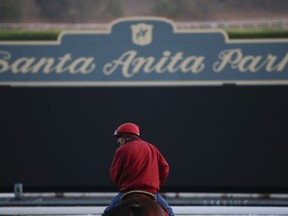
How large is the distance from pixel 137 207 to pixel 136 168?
1.77 ft

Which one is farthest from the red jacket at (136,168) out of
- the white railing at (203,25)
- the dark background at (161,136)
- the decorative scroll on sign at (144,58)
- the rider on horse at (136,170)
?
the white railing at (203,25)

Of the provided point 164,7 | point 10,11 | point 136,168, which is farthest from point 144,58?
point 136,168

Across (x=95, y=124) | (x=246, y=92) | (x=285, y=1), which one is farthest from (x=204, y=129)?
(x=285, y=1)

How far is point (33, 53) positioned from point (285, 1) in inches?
188

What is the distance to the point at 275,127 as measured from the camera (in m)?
12.2

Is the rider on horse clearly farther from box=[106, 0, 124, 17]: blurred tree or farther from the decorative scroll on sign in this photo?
box=[106, 0, 124, 17]: blurred tree

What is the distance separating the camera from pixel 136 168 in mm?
5949

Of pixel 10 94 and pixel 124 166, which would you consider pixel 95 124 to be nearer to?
pixel 10 94

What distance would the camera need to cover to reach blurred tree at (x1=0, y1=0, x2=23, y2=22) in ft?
41.4

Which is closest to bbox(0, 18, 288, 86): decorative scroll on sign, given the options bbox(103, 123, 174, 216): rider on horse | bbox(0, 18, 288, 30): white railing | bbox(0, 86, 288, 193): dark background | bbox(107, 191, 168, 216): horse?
bbox(0, 18, 288, 30): white railing

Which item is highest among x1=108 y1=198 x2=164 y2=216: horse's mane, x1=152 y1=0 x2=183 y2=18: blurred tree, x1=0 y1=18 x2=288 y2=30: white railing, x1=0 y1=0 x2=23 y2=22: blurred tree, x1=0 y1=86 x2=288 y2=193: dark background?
x1=0 y1=0 x2=23 y2=22: blurred tree

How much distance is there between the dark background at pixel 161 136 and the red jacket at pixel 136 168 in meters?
6.05

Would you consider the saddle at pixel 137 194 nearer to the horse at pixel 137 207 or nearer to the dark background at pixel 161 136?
the horse at pixel 137 207

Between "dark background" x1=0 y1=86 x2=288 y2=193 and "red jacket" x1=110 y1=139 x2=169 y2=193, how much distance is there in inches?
238
